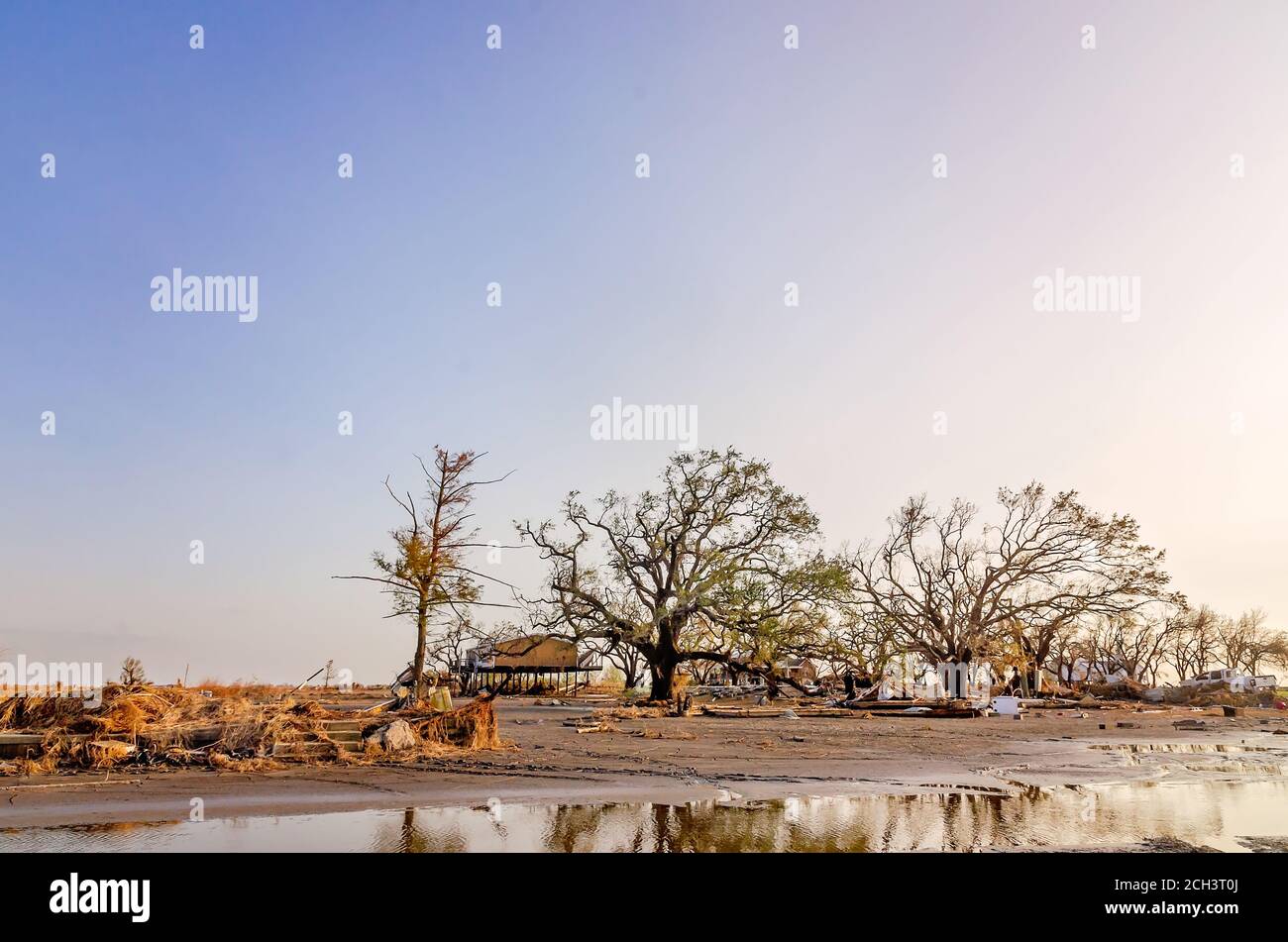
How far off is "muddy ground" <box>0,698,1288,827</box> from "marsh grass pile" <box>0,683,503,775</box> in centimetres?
51

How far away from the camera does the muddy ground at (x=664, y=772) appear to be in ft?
33.1

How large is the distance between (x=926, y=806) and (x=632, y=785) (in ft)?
12.3

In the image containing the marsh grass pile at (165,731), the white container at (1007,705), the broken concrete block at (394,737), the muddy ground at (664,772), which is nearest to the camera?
the muddy ground at (664,772)

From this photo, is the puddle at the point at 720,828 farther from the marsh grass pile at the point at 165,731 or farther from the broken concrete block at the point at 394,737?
the broken concrete block at the point at 394,737

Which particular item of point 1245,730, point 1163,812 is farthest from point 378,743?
point 1245,730

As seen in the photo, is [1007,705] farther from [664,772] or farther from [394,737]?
[394,737]

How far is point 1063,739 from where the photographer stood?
22.1 m

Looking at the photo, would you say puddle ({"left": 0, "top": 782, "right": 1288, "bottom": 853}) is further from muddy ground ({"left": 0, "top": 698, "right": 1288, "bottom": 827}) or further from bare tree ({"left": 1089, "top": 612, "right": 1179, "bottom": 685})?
bare tree ({"left": 1089, "top": 612, "right": 1179, "bottom": 685})

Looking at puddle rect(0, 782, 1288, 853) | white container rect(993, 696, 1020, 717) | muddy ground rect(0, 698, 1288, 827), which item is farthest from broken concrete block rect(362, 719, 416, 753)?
white container rect(993, 696, 1020, 717)

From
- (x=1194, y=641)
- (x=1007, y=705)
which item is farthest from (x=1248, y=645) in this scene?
(x=1007, y=705)

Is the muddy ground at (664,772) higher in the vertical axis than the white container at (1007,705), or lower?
higher

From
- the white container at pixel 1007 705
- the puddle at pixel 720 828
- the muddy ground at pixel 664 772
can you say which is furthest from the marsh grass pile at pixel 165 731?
the white container at pixel 1007 705

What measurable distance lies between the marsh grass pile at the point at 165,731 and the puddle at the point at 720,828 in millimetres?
4741
